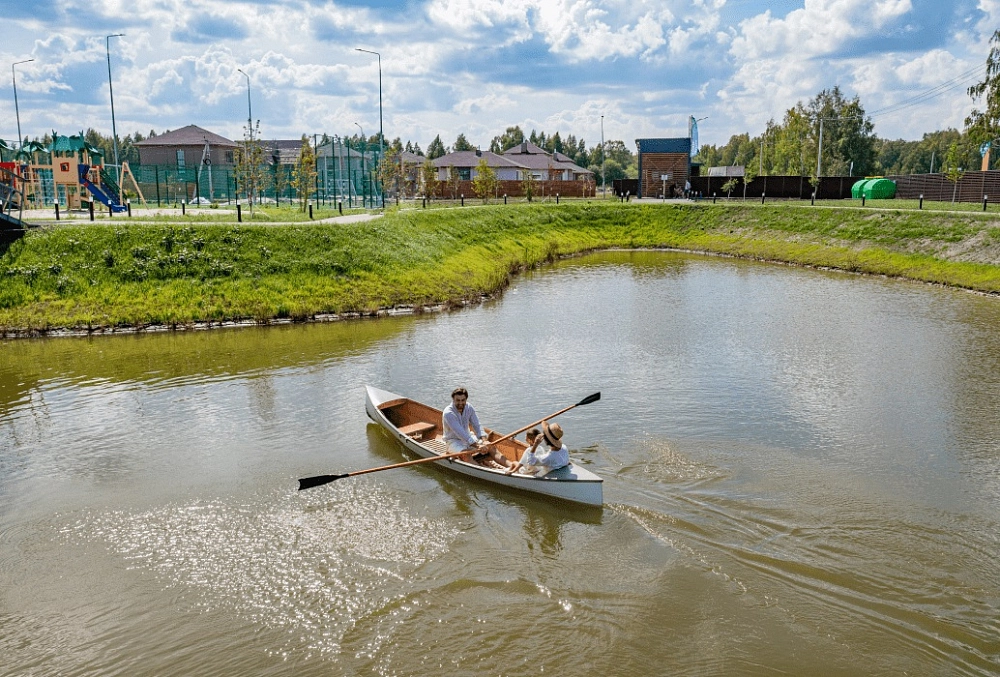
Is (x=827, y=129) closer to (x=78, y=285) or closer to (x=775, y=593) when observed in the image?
(x=78, y=285)

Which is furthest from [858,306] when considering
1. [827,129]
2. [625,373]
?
[827,129]

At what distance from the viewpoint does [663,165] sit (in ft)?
259

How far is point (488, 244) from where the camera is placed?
4731 cm

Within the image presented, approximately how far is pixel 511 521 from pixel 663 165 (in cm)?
7135

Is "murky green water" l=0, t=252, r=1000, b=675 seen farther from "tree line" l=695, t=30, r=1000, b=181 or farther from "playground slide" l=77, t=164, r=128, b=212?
"tree line" l=695, t=30, r=1000, b=181

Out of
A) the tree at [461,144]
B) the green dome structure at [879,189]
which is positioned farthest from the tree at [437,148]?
the green dome structure at [879,189]

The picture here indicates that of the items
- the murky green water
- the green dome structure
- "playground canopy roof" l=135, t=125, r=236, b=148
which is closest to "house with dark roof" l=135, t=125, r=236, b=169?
"playground canopy roof" l=135, t=125, r=236, b=148

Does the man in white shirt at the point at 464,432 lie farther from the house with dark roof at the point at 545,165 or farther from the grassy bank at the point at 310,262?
the house with dark roof at the point at 545,165

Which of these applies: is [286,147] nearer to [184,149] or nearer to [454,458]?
[184,149]

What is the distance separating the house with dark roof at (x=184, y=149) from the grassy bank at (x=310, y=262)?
3780cm

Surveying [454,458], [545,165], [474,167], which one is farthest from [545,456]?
[545,165]

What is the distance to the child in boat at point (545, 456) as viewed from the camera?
44.3 ft

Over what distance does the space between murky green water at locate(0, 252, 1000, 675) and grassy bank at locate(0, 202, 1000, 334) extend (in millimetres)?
5598

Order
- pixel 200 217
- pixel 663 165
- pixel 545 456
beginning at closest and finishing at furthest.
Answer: pixel 545 456 < pixel 200 217 < pixel 663 165
